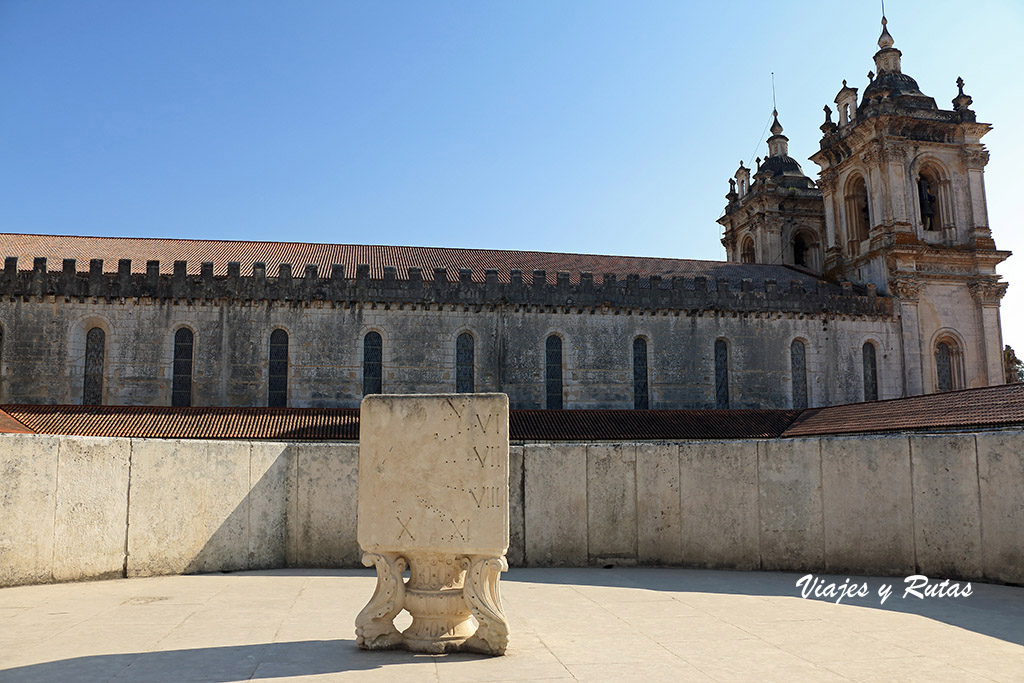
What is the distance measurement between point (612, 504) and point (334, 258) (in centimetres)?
2110

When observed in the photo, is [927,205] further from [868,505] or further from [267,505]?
[267,505]

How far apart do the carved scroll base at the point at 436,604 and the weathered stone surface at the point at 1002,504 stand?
8.60 meters

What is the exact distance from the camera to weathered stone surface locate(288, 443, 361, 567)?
15086mm

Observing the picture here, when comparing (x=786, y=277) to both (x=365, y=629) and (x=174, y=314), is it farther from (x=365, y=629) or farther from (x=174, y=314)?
(x=365, y=629)

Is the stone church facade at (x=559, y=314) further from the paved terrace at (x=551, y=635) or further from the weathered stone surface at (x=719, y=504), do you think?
the paved terrace at (x=551, y=635)

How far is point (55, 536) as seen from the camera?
12430 mm

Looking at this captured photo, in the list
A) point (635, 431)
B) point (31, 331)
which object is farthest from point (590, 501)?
point (31, 331)

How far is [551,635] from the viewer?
8.81 meters

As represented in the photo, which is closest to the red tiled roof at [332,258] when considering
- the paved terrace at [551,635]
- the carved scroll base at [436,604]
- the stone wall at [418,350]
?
the stone wall at [418,350]

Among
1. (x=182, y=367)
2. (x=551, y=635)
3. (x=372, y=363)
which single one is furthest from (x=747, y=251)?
(x=551, y=635)

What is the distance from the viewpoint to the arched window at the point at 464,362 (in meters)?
29.4

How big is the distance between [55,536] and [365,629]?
23.1 ft

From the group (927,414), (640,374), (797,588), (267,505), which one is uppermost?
(640,374)

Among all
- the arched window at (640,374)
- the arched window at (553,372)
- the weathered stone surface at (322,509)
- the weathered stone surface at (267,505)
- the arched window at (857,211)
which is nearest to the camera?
the weathered stone surface at (267,505)
